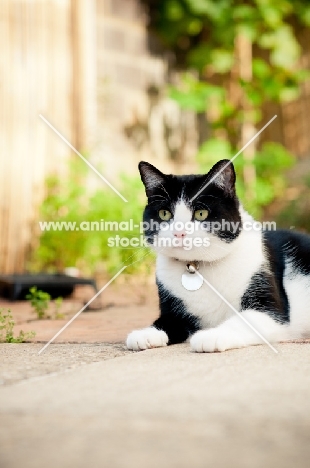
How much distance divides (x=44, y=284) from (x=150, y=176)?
1570 mm

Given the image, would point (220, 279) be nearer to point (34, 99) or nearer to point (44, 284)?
point (44, 284)

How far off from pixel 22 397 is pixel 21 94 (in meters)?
3.67

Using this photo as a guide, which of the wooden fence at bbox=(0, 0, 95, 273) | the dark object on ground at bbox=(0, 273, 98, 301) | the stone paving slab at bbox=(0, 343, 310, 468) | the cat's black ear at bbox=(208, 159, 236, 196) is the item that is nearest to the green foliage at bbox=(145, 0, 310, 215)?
the wooden fence at bbox=(0, 0, 95, 273)

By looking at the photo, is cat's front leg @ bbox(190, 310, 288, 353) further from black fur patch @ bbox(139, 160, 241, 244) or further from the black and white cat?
black fur patch @ bbox(139, 160, 241, 244)

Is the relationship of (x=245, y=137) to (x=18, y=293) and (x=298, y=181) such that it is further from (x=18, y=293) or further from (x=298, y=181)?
(x=18, y=293)

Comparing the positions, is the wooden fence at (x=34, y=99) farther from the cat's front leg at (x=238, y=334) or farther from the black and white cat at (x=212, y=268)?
the cat's front leg at (x=238, y=334)

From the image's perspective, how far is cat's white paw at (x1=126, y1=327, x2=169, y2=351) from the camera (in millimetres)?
1775

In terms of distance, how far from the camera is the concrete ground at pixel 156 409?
850mm

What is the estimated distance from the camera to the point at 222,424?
38.4 inches

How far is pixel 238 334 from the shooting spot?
1.69 meters

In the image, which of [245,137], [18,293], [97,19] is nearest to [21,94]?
[97,19]

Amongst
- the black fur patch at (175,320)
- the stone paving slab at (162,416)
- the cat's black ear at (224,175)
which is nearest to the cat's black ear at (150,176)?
the cat's black ear at (224,175)

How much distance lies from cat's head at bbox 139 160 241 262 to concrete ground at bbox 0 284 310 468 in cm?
29

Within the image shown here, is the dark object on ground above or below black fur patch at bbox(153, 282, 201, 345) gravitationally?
above
